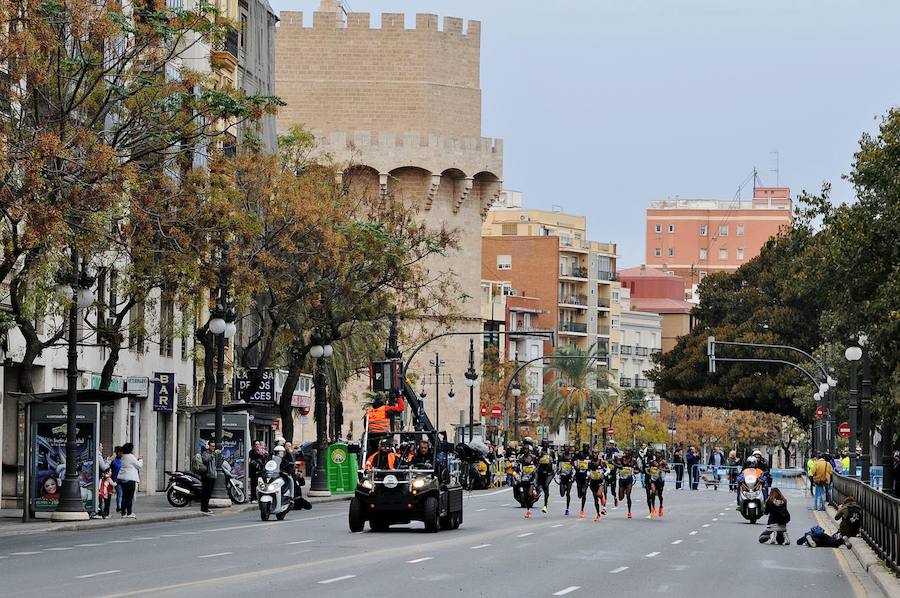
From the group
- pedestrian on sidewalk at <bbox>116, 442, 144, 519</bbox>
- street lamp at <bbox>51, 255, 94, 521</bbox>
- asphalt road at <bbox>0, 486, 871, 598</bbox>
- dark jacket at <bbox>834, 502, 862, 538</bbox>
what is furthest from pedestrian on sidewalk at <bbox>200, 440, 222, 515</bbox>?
dark jacket at <bbox>834, 502, 862, 538</bbox>

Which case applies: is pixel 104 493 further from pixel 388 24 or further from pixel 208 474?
pixel 388 24

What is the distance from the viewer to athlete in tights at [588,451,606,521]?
42787 millimetres

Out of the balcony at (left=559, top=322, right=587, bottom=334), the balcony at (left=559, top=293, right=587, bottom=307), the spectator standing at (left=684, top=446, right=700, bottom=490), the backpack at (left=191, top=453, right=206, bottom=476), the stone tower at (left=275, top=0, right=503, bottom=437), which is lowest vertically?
the spectator standing at (left=684, top=446, right=700, bottom=490)

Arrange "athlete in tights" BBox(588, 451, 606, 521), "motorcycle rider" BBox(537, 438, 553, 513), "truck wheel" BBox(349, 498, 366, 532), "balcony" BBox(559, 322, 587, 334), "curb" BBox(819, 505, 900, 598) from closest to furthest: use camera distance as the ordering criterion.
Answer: "curb" BBox(819, 505, 900, 598) < "truck wheel" BBox(349, 498, 366, 532) < "athlete in tights" BBox(588, 451, 606, 521) < "motorcycle rider" BBox(537, 438, 553, 513) < "balcony" BBox(559, 322, 587, 334)

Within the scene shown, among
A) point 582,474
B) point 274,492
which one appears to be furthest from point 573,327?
point 274,492

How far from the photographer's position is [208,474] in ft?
145

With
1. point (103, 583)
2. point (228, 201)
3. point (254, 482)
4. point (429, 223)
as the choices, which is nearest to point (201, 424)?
point (254, 482)

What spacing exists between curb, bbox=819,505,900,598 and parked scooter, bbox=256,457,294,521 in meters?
13.6

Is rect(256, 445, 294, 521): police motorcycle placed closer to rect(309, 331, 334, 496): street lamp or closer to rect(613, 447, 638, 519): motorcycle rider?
rect(613, 447, 638, 519): motorcycle rider

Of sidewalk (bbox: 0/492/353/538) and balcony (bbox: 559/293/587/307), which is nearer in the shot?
sidewalk (bbox: 0/492/353/538)

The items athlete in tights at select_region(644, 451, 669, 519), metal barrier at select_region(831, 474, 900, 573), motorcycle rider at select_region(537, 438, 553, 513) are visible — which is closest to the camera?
metal barrier at select_region(831, 474, 900, 573)

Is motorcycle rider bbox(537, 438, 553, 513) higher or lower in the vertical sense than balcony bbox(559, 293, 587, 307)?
lower

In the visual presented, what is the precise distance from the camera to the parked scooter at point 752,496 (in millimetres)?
42625

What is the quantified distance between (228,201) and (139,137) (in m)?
4.88
